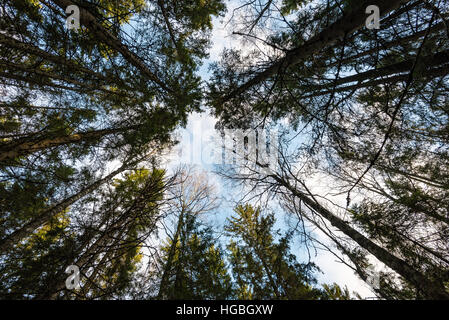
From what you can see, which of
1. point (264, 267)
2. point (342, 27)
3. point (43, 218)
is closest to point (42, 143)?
point (43, 218)

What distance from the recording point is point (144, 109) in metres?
4.54

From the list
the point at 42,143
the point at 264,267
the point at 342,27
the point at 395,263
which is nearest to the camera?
the point at 342,27

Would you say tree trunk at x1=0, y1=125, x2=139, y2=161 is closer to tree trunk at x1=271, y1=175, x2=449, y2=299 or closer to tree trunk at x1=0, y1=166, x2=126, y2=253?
tree trunk at x1=0, y1=166, x2=126, y2=253

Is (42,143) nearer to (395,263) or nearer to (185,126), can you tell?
(185,126)

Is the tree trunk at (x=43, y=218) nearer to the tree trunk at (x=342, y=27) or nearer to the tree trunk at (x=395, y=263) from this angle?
the tree trunk at (x=395, y=263)

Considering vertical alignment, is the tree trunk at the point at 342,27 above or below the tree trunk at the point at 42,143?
below

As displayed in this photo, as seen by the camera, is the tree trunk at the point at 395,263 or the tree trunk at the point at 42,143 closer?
the tree trunk at the point at 395,263

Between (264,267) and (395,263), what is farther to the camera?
(264,267)

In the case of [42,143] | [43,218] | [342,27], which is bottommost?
[43,218]

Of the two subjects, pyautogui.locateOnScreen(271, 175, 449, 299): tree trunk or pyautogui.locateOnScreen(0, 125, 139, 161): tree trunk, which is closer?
pyautogui.locateOnScreen(271, 175, 449, 299): tree trunk

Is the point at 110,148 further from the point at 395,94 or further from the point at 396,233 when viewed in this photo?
the point at 395,94

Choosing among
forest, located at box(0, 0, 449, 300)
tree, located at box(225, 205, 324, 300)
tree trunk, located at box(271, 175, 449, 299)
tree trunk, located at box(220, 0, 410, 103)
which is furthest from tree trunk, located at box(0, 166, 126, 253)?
tree trunk, located at box(220, 0, 410, 103)

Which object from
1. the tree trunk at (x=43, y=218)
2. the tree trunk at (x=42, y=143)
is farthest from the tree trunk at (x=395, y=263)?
the tree trunk at (x=43, y=218)
